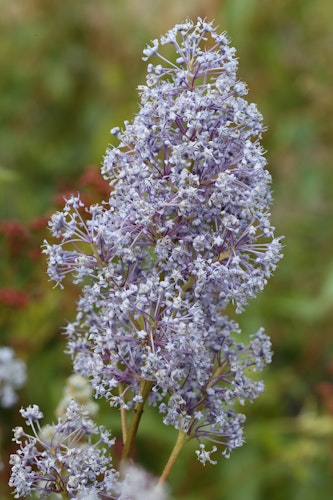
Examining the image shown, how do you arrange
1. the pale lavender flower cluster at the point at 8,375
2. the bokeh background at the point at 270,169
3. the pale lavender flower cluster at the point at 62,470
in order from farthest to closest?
the bokeh background at the point at 270,169, the pale lavender flower cluster at the point at 8,375, the pale lavender flower cluster at the point at 62,470

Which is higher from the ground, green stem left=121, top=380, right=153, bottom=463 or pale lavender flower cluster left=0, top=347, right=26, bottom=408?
pale lavender flower cluster left=0, top=347, right=26, bottom=408

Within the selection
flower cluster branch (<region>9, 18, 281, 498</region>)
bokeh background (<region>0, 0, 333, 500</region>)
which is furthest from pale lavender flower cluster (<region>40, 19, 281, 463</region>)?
bokeh background (<region>0, 0, 333, 500</region>)

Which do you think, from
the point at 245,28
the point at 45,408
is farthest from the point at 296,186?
the point at 45,408

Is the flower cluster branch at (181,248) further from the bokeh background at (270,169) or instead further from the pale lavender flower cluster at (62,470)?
the bokeh background at (270,169)

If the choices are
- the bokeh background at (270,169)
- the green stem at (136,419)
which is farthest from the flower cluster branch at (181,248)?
the bokeh background at (270,169)

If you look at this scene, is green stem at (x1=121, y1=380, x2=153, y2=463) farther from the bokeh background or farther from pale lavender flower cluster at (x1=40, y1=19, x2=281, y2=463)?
the bokeh background

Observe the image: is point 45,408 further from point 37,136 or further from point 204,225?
point 37,136

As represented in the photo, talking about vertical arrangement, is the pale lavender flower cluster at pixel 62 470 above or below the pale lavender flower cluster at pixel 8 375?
below
